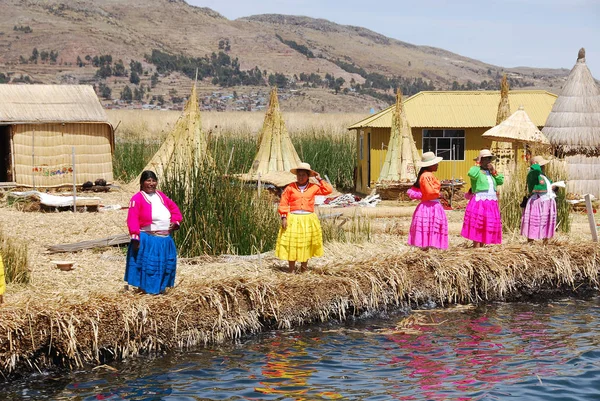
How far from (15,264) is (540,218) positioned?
6616 millimetres

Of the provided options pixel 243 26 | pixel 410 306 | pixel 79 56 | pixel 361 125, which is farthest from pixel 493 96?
pixel 243 26

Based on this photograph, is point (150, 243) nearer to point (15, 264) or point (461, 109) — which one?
point (15, 264)

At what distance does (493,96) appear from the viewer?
77.3 ft

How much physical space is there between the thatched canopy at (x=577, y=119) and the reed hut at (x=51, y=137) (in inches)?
395

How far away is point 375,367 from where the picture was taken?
8422 millimetres

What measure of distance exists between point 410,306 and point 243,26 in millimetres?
93963

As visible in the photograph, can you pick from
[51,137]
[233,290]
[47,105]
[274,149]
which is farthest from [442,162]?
[233,290]

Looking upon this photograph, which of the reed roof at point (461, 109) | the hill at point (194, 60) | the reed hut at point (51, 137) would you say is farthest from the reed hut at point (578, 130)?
the hill at point (194, 60)

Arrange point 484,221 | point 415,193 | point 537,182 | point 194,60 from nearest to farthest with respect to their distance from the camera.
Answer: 1. point 415,193
2. point 484,221
3. point 537,182
4. point 194,60

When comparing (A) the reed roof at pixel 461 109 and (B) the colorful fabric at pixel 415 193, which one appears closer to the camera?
(B) the colorful fabric at pixel 415 193

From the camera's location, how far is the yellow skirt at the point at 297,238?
390 inches

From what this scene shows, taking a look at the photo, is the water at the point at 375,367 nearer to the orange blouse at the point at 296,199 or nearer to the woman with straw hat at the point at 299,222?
the woman with straw hat at the point at 299,222

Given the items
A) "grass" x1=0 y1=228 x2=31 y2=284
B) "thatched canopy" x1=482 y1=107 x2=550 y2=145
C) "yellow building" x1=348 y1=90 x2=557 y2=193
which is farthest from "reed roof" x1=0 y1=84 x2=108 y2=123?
"grass" x1=0 y1=228 x2=31 y2=284

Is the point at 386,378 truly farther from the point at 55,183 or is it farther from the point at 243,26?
the point at 243,26
